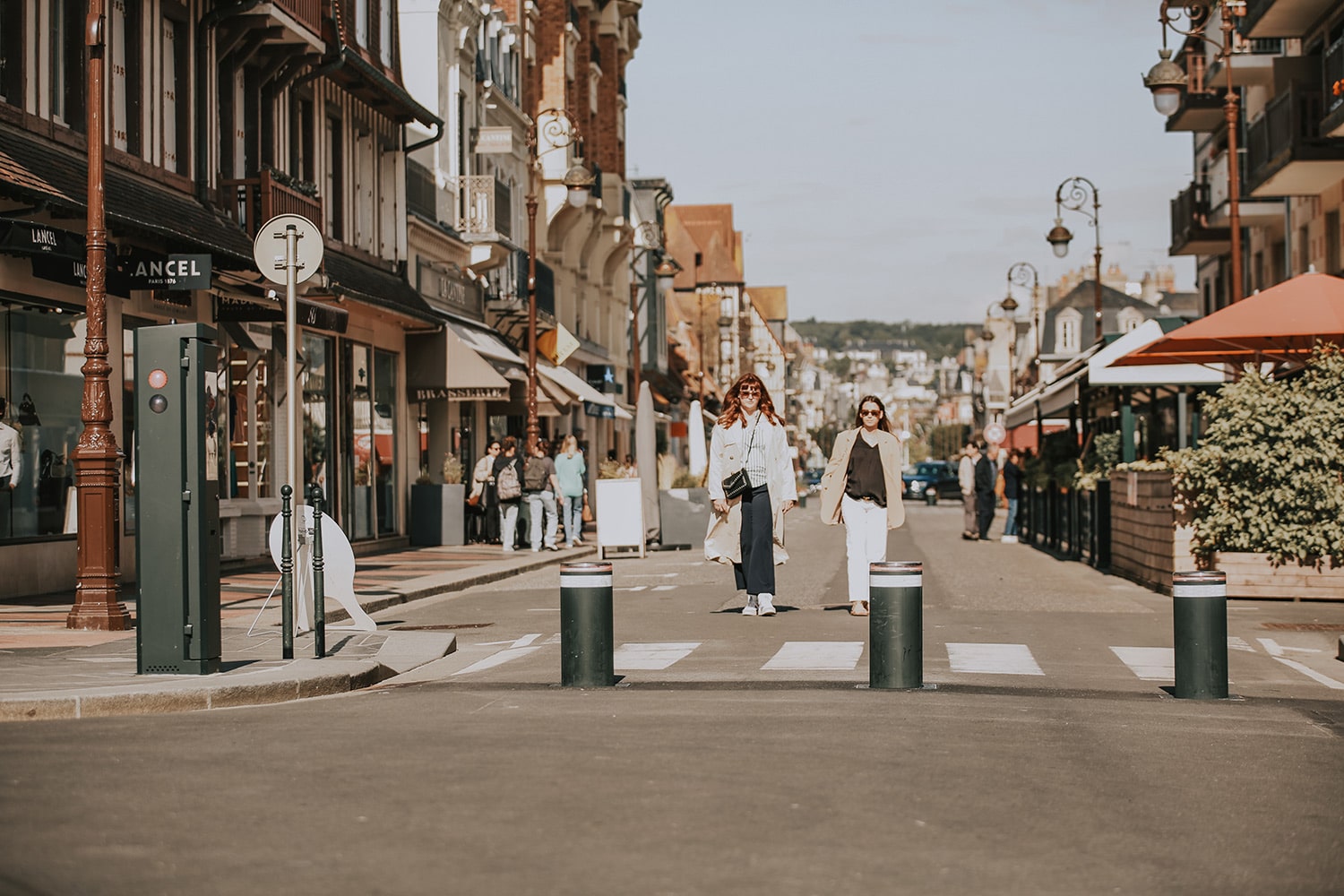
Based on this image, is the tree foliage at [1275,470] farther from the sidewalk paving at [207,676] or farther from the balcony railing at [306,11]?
the balcony railing at [306,11]

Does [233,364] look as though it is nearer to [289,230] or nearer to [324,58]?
[324,58]

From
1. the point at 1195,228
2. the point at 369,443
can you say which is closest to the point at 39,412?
the point at 369,443

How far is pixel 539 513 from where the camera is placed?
28062 millimetres

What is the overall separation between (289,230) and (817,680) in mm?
5562

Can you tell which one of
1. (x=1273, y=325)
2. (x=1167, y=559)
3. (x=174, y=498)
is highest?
(x=1273, y=325)

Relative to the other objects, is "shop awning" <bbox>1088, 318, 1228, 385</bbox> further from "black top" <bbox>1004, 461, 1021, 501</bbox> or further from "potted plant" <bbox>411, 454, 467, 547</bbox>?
"potted plant" <bbox>411, 454, 467, 547</bbox>

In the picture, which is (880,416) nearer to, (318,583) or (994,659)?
(994,659)

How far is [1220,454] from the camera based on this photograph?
17.2 m

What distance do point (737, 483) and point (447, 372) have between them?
58.2 feet

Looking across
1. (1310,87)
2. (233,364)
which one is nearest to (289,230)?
(233,364)

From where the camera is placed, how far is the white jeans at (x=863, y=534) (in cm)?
1491

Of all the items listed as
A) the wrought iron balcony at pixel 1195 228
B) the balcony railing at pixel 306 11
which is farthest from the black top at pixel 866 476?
the wrought iron balcony at pixel 1195 228

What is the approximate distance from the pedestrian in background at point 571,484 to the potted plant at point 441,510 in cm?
174

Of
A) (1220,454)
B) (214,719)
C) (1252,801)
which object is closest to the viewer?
(1252,801)
